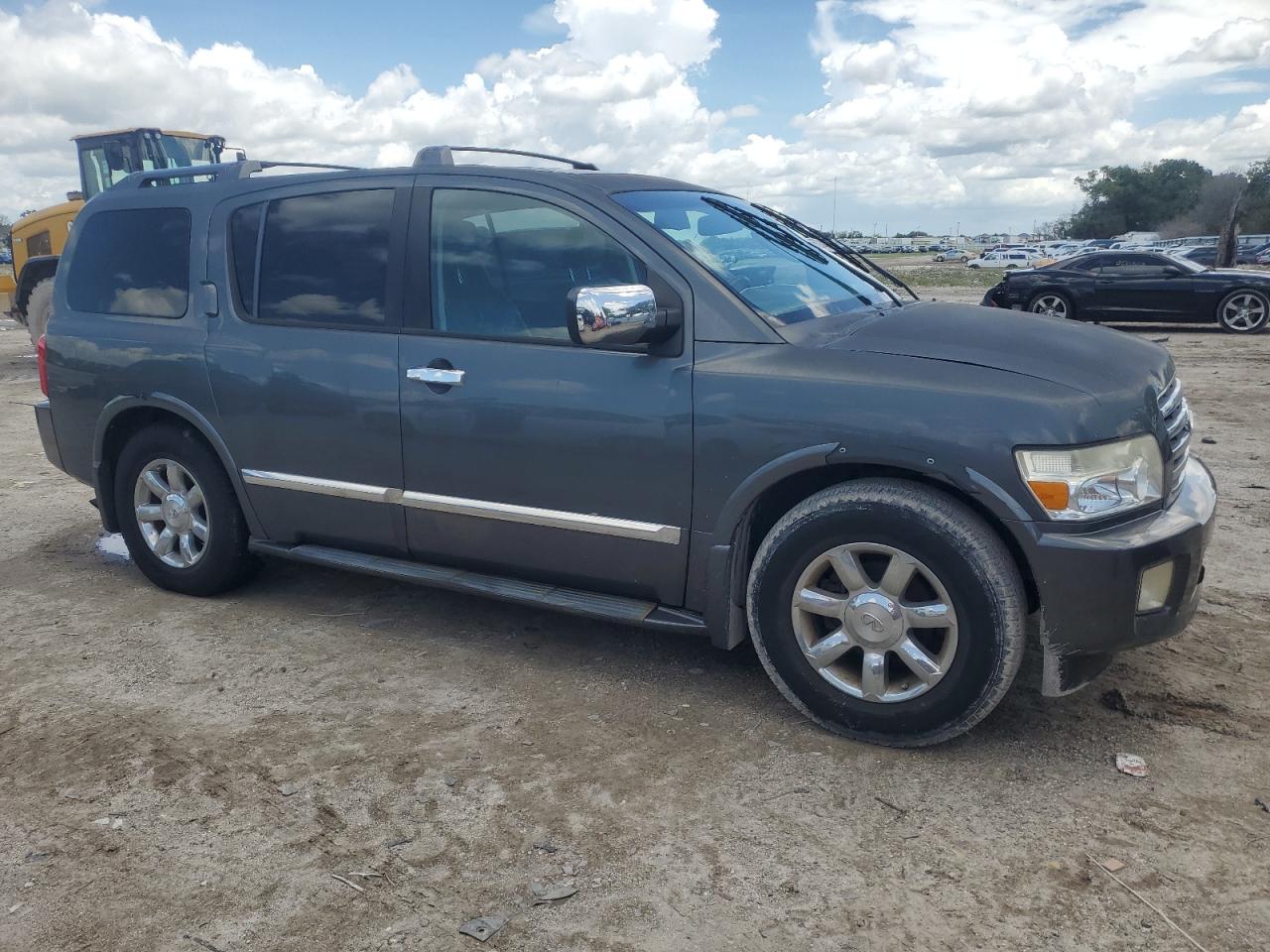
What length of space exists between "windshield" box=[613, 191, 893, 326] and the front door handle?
0.87m

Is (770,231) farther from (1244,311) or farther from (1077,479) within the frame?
(1244,311)

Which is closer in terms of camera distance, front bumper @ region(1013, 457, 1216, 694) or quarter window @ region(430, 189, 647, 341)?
front bumper @ region(1013, 457, 1216, 694)

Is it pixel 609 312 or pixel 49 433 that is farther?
pixel 49 433

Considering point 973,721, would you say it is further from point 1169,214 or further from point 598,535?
point 1169,214

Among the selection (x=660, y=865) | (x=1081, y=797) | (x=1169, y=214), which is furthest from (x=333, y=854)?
(x=1169, y=214)

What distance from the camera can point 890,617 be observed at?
3.32 m

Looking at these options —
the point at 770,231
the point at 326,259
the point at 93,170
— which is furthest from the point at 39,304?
the point at 770,231

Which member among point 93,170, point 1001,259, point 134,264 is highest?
point 93,170

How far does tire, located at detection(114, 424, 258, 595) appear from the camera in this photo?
15.8 feet

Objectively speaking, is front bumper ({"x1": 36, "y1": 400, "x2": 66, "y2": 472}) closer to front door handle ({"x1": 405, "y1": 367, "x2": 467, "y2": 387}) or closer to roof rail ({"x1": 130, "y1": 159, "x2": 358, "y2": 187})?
roof rail ({"x1": 130, "y1": 159, "x2": 358, "y2": 187})

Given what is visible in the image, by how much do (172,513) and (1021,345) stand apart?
3.72m

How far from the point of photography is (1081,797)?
3125 millimetres

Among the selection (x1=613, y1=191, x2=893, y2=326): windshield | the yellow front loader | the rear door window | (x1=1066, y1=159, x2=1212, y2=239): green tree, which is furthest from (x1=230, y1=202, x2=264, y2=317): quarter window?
(x1=1066, y1=159, x2=1212, y2=239): green tree

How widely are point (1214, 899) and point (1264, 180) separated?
3371 inches
